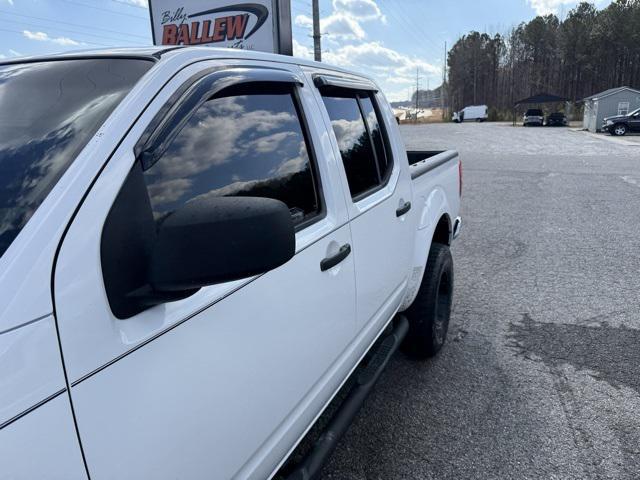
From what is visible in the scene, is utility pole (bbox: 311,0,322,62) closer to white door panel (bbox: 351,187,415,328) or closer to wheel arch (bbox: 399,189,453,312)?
wheel arch (bbox: 399,189,453,312)

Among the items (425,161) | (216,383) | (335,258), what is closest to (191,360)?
(216,383)

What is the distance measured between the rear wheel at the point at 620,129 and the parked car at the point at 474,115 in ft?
106

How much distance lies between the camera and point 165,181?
1324 mm

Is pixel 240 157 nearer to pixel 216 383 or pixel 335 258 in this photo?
pixel 335 258

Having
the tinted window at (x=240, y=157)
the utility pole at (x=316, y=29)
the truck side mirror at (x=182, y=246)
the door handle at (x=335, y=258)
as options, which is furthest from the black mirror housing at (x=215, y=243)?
the utility pole at (x=316, y=29)

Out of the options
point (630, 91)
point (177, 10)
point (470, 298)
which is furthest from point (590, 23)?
point (470, 298)

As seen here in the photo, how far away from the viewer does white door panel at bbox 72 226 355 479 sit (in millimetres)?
1058

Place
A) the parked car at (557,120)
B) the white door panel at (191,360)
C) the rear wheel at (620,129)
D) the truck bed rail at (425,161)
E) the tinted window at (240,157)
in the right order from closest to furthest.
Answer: the white door panel at (191,360) < the tinted window at (240,157) < the truck bed rail at (425,161) < the rear wheel at (620,129) < the parked car at (557,120)

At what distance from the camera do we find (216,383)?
4.28ft

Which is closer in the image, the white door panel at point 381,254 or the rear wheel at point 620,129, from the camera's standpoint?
the white door panel at point 381,254

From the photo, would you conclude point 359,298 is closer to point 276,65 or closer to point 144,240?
point 276,65

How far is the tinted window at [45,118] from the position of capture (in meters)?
1.10

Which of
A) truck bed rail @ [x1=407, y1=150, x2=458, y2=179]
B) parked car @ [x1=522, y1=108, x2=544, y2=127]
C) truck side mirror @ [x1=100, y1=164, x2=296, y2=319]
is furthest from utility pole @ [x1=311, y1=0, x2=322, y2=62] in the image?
parked car @ [x1=522, y1=108, x2=544, y2=127]

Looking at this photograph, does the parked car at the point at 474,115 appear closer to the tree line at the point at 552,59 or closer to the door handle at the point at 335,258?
the tree line at the point at 552,59
